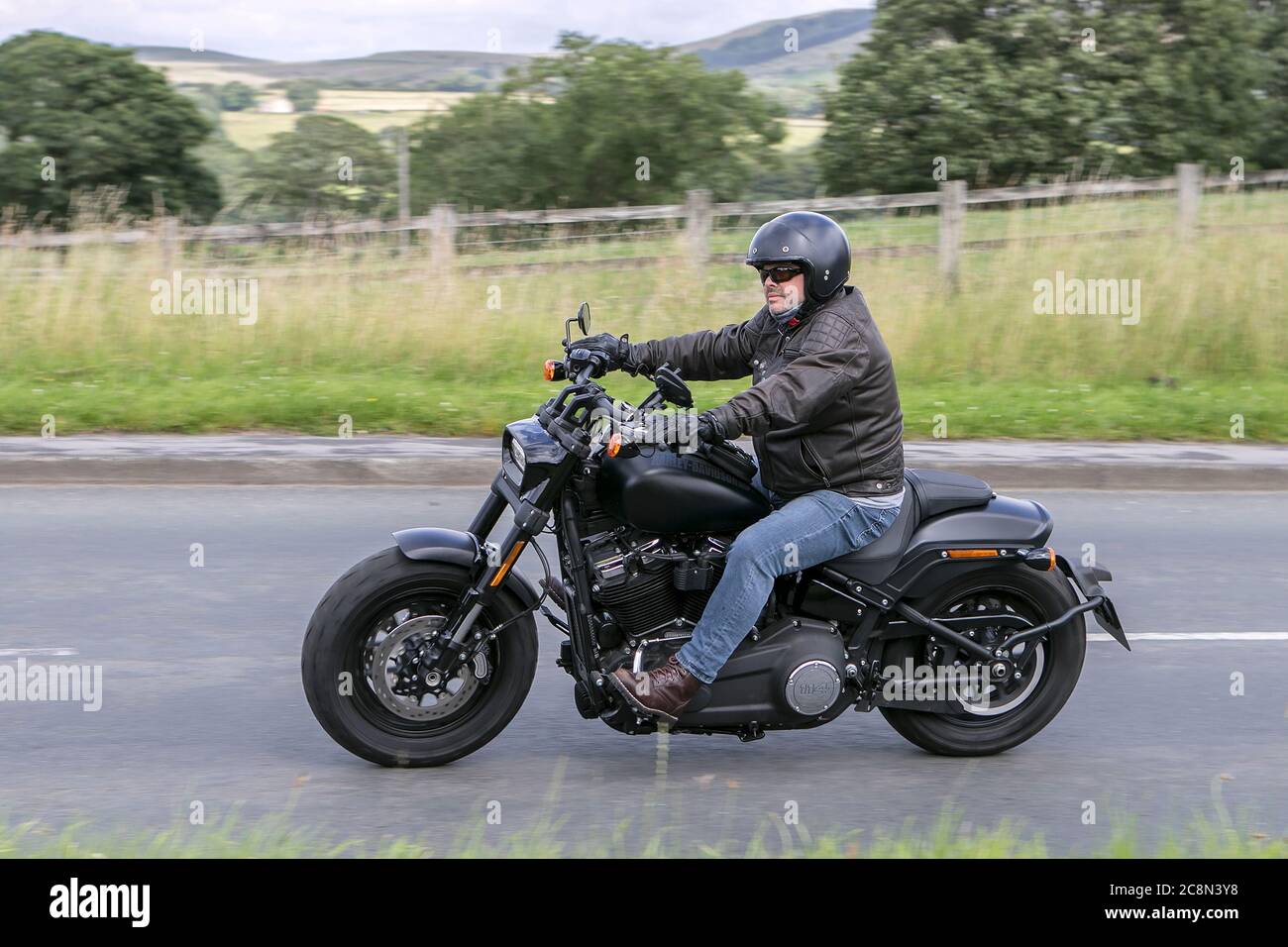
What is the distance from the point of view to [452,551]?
16.5 ft

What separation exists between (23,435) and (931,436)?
623 centimetres

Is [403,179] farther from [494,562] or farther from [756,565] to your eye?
[756,565]

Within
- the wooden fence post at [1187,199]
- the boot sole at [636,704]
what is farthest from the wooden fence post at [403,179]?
the boot sole at [636,704]

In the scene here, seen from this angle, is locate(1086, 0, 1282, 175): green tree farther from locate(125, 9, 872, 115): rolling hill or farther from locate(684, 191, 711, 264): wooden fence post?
locate(684, 191, 711, 264): wooden fence post

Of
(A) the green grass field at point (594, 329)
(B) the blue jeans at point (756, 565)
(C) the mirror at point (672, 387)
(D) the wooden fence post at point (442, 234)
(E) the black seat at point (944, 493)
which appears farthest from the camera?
(D) the wooden fence post at point (442, 234)

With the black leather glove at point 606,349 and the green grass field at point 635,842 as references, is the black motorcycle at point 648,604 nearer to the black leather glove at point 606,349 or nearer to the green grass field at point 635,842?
the black leather glove at point 606,349

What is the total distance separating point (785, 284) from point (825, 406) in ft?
1.30

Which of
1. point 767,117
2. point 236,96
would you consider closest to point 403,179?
point 767,117

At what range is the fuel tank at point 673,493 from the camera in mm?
4836

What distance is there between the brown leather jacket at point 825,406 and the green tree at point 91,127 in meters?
32.9

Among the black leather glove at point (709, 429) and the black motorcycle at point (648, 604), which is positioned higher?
the black leather glove at point (709, 429)

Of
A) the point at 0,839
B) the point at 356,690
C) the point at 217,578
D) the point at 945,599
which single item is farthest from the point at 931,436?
the point at 0,839

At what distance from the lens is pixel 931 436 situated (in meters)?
11.3

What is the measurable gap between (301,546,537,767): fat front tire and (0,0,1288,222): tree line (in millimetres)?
30422
